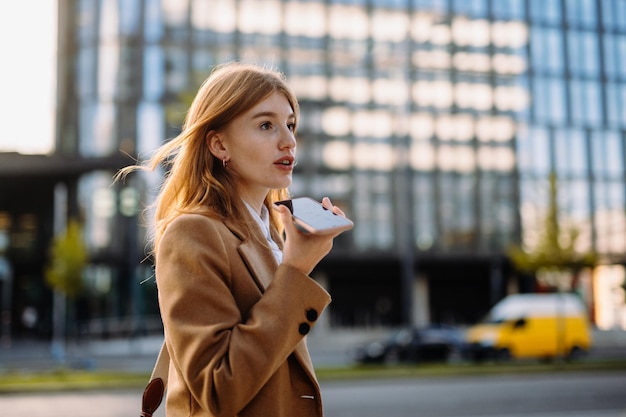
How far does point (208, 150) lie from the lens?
2027 millimetres

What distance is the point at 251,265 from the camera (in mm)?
1852

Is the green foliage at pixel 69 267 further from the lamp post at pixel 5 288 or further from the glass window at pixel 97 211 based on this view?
the lamp post at pixel 5 288

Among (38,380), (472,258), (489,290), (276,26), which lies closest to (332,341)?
(472,258)

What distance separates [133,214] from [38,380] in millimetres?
18962

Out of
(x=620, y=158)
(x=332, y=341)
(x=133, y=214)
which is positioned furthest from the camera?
(x=620, y=158)

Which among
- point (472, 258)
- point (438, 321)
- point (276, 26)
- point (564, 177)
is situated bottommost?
point (438, 321)

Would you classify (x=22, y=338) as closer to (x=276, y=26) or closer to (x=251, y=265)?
(x=276, y=26)

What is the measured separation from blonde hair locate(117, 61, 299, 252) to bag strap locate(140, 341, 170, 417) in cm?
34

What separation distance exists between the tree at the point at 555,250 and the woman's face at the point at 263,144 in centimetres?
2736

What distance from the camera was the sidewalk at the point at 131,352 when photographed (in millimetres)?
25047

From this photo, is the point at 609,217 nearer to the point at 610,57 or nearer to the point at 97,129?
the point at 610,57

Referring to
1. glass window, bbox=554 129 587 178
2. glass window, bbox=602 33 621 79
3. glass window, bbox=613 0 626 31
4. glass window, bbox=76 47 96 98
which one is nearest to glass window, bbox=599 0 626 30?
glass window, bbox=613 0 626 31

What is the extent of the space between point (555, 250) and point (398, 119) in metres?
19.7

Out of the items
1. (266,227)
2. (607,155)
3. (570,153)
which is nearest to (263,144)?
(266,227)
